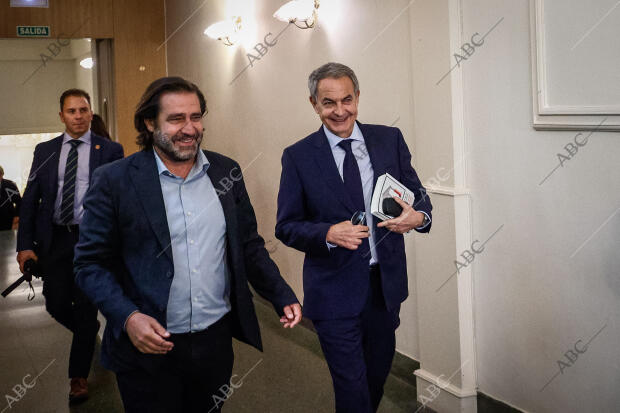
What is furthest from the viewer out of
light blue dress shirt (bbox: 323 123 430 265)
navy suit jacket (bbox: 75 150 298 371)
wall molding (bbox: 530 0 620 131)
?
light blue dress shirt (bbox: 323 123 430 265)

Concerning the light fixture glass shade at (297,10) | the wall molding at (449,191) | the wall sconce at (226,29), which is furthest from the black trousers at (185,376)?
the wall sconce at (226,29)

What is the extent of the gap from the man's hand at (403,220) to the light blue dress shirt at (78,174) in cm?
217

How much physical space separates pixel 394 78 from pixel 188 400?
7.25 ft

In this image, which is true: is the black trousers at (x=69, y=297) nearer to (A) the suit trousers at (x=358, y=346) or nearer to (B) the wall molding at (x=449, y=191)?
(A) the suit trousers at (x=358, y=346)

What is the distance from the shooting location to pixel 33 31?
26.8ft

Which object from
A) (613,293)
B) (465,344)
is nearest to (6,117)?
(465,344)

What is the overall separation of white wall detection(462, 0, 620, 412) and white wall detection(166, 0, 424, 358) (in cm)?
61

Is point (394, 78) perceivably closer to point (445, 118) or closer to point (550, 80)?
point (445, 118)

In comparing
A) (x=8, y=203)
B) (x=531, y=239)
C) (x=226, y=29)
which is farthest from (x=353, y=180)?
(x=8, y=203)

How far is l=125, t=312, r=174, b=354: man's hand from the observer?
204 centimetres

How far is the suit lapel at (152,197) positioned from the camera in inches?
87.0

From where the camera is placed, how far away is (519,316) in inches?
125

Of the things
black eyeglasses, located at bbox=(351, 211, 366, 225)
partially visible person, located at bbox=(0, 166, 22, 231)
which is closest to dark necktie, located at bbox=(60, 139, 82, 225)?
black eyeglasses, located at bbox=(351, 211, 366, 225)

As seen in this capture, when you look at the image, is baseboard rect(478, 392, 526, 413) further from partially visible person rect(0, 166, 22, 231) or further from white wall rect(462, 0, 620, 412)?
partially visible person rect(0, 166, 22, 231)
